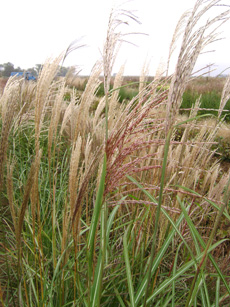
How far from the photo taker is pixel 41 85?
3.58ft

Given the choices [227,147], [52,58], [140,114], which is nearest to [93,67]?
[52,58]

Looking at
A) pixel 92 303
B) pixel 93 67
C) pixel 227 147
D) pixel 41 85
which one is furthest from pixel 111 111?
pixel 227 147

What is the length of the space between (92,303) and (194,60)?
3.17ft

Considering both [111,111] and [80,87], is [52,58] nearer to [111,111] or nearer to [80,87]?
[111,111]

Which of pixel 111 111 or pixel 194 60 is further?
→ pixel 111 111

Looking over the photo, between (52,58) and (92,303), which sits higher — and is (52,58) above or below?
above

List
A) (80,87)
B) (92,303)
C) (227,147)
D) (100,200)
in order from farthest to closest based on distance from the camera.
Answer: (80,87)
(227,147)
(92,303)
(100,200)

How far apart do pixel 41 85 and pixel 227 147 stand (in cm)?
472

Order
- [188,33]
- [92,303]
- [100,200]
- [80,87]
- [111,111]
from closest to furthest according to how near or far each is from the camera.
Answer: [188,33], [100,200], [92,303], [111,111], [80,87]

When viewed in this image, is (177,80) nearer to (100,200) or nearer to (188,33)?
(188,33)

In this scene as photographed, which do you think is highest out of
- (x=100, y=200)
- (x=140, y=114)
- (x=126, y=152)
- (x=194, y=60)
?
(x=194, y=60)

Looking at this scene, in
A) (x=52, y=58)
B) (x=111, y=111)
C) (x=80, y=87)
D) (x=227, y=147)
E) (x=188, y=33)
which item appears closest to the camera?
(x=188, y=33)

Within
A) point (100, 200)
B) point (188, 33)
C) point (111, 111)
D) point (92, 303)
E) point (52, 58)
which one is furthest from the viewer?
point (111, 111)

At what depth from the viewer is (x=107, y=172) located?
833mm
